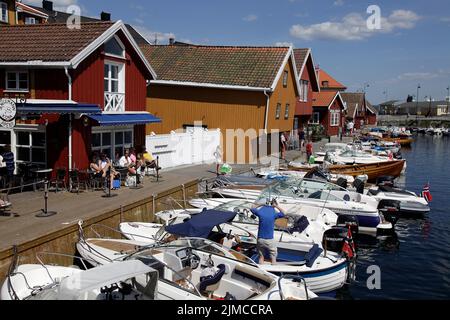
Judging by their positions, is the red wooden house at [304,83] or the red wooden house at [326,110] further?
the red wooden house at [326,110]

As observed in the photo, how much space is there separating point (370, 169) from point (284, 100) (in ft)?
27.5

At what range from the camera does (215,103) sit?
1243 inches

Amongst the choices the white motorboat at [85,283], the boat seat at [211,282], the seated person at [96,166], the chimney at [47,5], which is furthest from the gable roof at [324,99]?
the white motorboat at [85,283]

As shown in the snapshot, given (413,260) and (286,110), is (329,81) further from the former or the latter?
(413,260)

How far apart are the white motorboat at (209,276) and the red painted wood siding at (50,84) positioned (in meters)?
9.19

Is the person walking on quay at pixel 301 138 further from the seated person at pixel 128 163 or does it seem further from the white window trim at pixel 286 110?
the seated person at pixel 128 163

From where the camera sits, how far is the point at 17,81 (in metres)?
18.3

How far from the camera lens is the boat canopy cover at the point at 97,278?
7.98 metres

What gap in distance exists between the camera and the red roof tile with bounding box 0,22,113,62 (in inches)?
696

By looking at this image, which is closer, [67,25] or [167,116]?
[67,25]

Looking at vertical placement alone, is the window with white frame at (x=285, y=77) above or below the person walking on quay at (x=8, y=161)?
above
